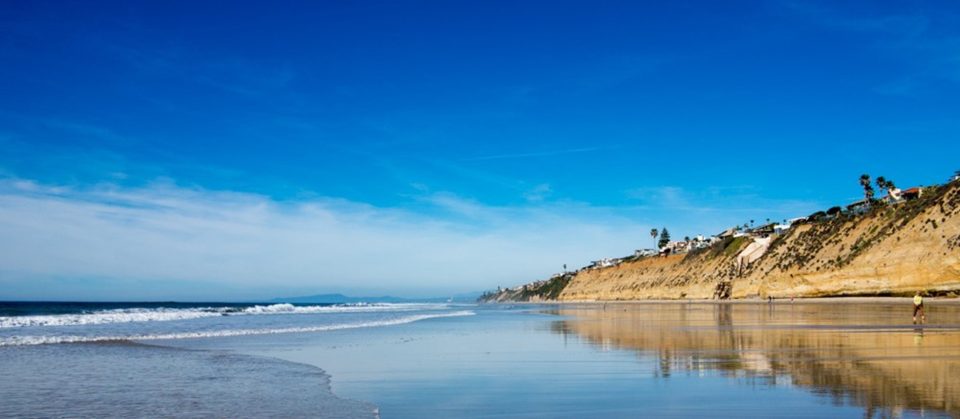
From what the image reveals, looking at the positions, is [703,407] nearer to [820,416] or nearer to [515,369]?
[820,416]

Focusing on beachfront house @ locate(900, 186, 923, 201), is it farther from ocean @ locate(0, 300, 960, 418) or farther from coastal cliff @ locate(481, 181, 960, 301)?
ocean @ locate(0, 300, 960, 418)

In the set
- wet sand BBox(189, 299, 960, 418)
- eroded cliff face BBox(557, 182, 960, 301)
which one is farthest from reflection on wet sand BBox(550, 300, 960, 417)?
eroded cliff face BBox(557, 182, 960, 301)

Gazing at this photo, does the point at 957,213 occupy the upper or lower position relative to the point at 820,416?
upper

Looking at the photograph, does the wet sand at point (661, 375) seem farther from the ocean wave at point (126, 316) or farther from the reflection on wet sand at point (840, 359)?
the ocean wave at point (126, 316)

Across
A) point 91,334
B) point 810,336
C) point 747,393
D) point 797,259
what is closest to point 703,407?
point 747,393

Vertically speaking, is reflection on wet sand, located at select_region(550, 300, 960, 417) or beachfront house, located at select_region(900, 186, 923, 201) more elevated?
beachfront house, located at select_region(900, 186, 923, 201)

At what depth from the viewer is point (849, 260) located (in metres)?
74.9

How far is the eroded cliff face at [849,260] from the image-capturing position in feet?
203

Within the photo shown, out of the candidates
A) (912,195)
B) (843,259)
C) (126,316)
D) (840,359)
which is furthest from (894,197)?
(126,316)

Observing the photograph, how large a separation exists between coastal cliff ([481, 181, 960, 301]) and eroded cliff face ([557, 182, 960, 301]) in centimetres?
10

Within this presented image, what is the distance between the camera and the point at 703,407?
10016 mm

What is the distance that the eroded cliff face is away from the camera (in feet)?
203

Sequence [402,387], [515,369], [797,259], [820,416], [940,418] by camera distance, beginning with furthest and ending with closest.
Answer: [797,259]
[515,369]
[402,387]
[820,416]
[940,418]

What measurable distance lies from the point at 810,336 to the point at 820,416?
15.0 m
